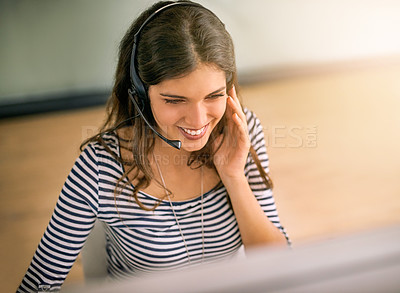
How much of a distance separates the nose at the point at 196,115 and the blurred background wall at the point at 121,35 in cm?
→ 243

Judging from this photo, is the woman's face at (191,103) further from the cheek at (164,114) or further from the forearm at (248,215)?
the forearm at (248,215)

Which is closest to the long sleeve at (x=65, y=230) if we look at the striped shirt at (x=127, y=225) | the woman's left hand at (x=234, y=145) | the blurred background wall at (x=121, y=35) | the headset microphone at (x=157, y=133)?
the striped shirt at (x=127, y=225)

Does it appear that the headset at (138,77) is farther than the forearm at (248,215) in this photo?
No

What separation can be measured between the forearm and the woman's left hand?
22mm

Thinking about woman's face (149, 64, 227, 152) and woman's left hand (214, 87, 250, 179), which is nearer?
woman's face (149, 64, 227, 152)

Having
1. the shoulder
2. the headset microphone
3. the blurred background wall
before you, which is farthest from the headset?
the blurred background wall

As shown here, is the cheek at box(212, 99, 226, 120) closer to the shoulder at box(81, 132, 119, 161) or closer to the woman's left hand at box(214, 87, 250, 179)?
the woman's left hand at box(214, 87, 250, 179)

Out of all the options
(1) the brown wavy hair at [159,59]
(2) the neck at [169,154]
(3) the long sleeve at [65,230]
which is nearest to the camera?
(1) the brown wavy hair at [159,59]

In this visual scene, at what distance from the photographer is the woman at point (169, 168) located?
882mm

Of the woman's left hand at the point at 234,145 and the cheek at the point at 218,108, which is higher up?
the cheek at the point at 218,108

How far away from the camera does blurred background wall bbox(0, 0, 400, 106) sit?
328 cm

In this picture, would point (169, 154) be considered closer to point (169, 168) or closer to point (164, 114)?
point (169, 168)

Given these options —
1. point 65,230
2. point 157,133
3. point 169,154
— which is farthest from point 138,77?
point 65,230

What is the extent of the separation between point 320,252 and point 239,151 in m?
0.71
